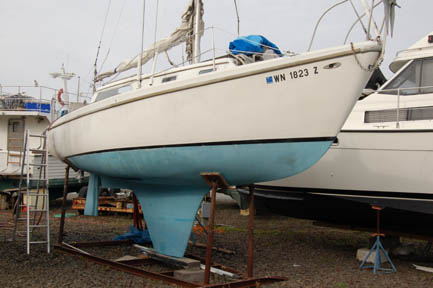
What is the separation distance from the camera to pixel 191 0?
7980 millimetres

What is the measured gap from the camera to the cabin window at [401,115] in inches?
286

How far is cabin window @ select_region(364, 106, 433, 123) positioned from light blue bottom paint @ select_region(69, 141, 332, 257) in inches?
116

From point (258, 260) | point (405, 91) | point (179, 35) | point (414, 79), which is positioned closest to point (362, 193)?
point (405, 91)

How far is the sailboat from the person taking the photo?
4.94 meters

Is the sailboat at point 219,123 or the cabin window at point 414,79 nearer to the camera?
the sailboat at point 219,123

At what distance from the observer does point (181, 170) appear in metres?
5.86

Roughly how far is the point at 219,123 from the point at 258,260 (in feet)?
10.4

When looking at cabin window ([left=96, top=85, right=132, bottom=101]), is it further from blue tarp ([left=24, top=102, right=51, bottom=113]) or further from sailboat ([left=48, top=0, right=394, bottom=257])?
blue tarp ([left=24, top=102, right=51, bottom=113])

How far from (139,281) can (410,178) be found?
15.1ft

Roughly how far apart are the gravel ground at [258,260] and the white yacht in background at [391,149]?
47.0 inches

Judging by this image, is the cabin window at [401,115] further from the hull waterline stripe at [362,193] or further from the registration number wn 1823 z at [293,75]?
the registration number wn 1823 z at [293,75]

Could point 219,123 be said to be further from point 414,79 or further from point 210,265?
point 414,79

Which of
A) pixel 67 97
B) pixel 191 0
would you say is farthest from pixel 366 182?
pixel 67 97

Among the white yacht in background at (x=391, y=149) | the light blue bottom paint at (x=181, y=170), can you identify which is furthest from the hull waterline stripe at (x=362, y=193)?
the light blue bottom paint at (x=181, y=170)
